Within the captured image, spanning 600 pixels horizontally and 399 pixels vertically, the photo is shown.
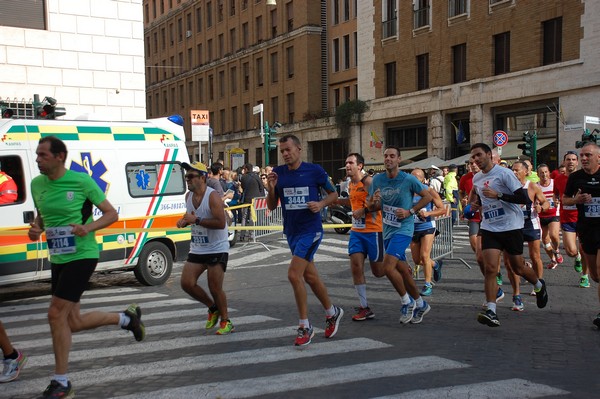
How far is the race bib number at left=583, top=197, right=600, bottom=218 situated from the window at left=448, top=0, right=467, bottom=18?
25775 mm

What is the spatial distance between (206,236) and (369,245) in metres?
1.91

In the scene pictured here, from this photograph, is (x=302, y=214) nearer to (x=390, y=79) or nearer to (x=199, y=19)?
(x=390, y=79)

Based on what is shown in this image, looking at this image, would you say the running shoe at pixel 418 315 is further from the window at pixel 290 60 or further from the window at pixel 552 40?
the window at pixel 290 60

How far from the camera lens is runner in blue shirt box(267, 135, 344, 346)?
22.1ft

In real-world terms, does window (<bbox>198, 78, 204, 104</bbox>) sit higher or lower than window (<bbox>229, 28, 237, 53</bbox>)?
lower

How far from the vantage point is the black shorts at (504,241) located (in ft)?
24.8

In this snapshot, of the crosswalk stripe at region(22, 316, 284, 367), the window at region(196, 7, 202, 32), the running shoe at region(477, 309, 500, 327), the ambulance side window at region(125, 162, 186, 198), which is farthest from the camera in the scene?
the window at region(196, 7, 202, 32)

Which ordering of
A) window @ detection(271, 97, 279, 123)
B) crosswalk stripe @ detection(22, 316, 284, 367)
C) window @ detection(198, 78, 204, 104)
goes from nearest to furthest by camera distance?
crosswalk stripe @ detection(22, 316, 284, 367), window @ detection(271, 97, 279, 123), window @ detection(198, 78, 204, 104)

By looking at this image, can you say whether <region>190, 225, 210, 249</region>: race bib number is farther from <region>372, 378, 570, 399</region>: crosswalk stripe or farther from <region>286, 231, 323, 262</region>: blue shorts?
<region>372, 378, 570, 399</region>: crosswalk stripe

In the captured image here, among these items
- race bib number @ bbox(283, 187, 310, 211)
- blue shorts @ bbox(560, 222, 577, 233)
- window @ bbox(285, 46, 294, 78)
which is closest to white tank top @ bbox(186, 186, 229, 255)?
race bib number @ bbox(283, 187, 310, 211)

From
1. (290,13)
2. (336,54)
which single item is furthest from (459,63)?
(290,13)

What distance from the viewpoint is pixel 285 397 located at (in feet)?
16.4

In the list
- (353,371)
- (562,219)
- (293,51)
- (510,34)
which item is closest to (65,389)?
(353,371)

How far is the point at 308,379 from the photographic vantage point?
5.45m
